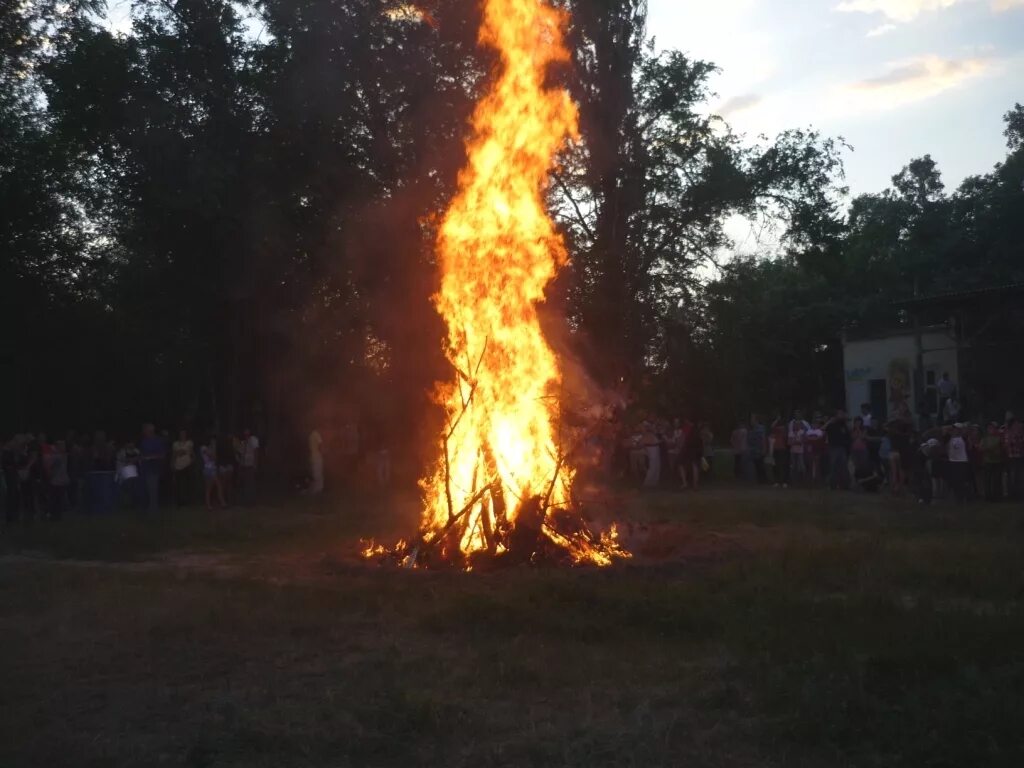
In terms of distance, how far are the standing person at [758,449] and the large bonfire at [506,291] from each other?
518 inches

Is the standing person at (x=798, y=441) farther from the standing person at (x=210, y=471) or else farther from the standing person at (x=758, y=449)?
the standing person at (x=210, y=471)

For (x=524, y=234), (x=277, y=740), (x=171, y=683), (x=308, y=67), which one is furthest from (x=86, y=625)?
(x=308, y=67)

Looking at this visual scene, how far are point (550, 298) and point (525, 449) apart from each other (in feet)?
37.5

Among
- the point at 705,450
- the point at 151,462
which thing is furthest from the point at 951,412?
the point at 151,462

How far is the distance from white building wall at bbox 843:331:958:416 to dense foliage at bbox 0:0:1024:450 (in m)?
5.07

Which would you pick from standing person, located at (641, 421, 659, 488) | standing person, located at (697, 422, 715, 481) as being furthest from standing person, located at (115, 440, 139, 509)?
standing person, located at (697, 422, 715, 481)

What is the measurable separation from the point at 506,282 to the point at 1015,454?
10788mm

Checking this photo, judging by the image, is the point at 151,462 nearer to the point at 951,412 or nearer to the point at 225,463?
the point at 225,463

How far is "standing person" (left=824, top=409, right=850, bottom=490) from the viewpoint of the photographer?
71.8ft

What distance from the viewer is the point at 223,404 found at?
28531mm

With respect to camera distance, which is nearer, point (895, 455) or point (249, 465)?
point (895, 455)

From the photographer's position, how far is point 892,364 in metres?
35.8

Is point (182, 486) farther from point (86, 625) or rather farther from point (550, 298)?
point (86, 625)

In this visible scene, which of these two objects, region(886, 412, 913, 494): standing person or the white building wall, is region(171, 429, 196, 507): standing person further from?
the white building wall
